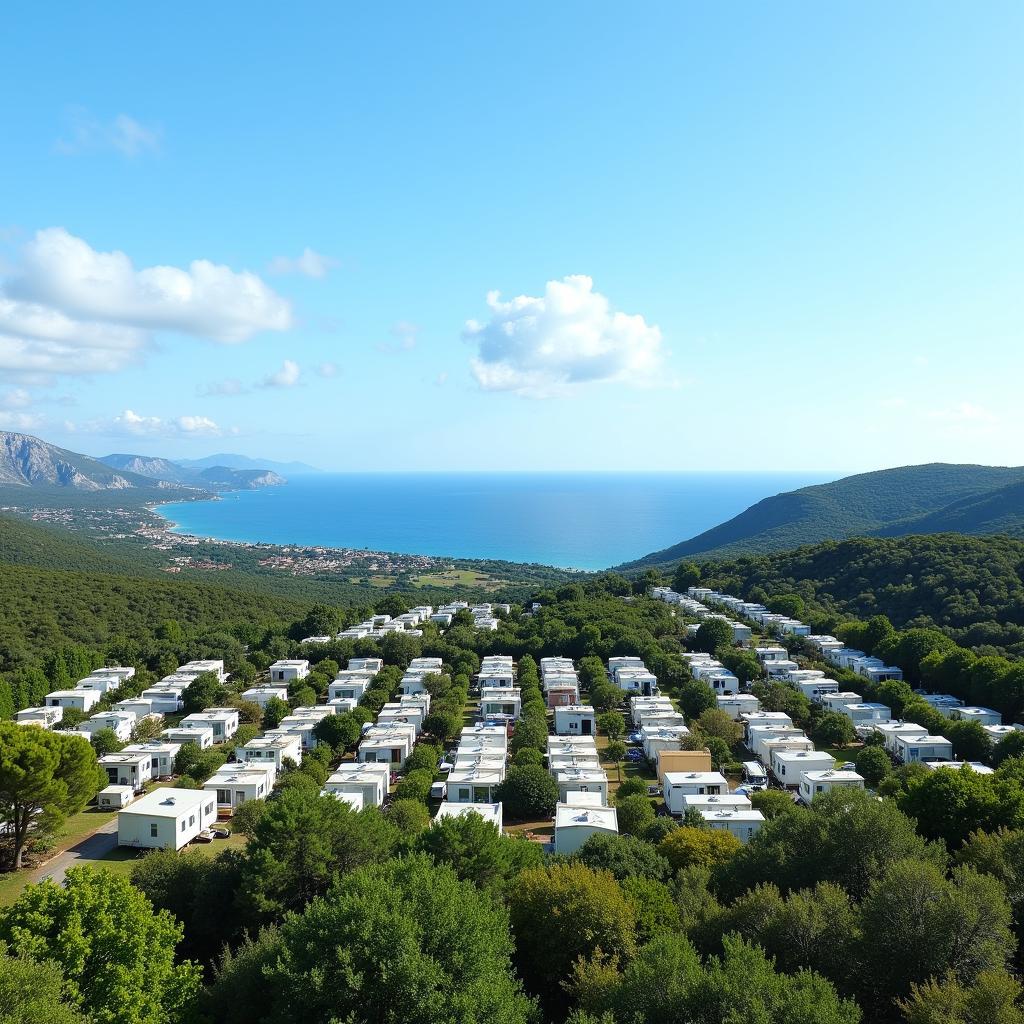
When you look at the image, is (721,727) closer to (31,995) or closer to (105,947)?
(105,947)

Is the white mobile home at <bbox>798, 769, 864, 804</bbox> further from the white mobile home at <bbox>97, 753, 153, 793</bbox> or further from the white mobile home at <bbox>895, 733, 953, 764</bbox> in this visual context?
the white mobile home at <bbox>97, 753, 153, 793</bbox>

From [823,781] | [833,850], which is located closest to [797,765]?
[823,781]

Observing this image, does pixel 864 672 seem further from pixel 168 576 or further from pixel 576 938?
pixel 168 576

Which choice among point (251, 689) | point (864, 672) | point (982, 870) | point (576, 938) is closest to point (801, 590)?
point (864, 672)

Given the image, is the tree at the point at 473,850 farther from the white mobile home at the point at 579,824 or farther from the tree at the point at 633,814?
the tree at the point at 633,814

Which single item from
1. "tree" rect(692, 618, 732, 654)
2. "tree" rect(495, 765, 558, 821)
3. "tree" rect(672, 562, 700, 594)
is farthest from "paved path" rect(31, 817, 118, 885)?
"tree" rect(672, 562, 700, 594)

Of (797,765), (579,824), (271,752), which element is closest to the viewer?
(579,824)
